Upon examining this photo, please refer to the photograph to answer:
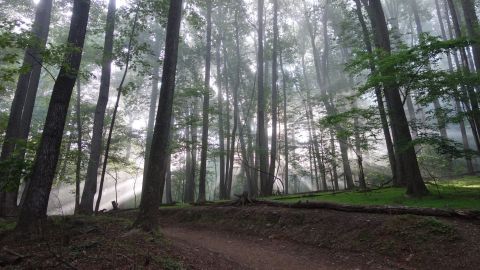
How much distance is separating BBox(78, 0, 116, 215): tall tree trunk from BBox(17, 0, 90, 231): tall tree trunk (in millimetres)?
4897

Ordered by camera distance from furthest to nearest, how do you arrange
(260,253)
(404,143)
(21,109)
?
(21,109) → (404,143) → (260,253)

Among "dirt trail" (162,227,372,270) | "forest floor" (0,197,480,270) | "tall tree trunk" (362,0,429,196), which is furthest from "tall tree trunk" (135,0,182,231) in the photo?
"tall tree trunk" (362,0,429,196)

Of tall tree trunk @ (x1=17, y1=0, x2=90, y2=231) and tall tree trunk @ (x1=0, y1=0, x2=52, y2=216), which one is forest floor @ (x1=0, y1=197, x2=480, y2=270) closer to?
tall tree trunk @ (x1=17, y1=0, x2=90, y2=231)

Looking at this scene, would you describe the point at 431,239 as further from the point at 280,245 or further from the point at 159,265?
the point at 159,265

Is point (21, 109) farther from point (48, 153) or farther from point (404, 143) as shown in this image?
point (404, 143)

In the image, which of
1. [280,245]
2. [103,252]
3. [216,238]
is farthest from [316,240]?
[103,252]

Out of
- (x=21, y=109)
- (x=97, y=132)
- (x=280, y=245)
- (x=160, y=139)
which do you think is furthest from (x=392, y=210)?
(x=21, y=109)

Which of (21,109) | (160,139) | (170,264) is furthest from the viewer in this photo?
(21,109)

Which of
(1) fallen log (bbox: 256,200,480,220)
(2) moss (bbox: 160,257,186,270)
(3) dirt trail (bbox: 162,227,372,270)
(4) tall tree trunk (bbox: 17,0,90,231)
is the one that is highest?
(4) tall tree trunk (bbox: 17,0,90,231)

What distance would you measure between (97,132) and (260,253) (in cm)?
929

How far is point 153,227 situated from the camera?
7711 millimetres

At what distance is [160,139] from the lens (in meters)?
8.11

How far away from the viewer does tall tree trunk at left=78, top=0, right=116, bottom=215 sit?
1294 cm

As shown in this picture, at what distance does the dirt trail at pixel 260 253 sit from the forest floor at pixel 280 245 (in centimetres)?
2
